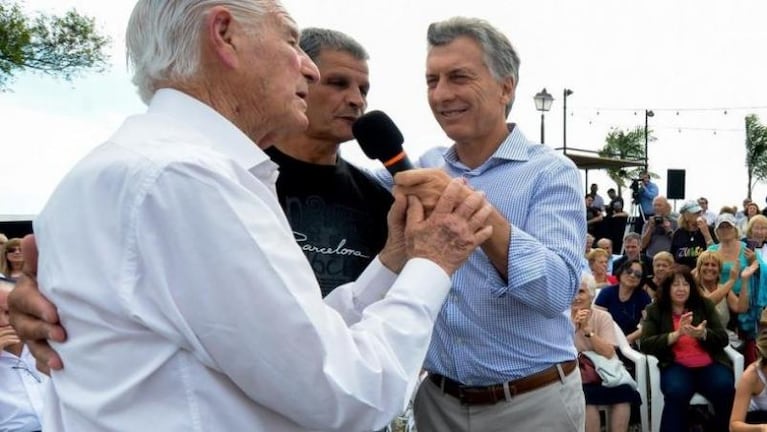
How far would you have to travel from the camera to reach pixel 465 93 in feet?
7.98

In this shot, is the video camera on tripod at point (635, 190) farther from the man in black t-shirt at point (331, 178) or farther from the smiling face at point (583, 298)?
the man in black t-shirt at point (331, 178)

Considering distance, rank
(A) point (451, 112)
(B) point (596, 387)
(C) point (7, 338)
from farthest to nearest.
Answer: (B) point (596, 387) < (C) point (7, 338) < (A) point (451, 112)

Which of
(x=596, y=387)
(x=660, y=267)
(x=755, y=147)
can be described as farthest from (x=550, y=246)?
(x=755, y=147)

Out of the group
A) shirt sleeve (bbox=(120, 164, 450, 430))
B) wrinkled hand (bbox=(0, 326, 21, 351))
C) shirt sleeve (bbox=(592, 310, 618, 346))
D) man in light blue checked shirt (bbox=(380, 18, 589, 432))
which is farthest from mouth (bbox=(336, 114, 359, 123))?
shirt sleeve (bbox=(592, 310, 618, 346))

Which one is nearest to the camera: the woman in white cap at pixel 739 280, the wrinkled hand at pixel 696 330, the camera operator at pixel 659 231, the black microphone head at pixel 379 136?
the black microphone head at pixel 379 136

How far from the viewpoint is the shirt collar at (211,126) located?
4.72 feet

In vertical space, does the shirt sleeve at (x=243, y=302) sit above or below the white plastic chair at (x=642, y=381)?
above

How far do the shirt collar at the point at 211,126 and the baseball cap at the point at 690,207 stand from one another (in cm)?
1081

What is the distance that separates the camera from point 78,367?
4.62 ft

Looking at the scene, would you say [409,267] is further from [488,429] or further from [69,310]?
[488,429]

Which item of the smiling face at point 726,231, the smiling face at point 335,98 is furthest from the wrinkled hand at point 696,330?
the smiling face at point 335,98

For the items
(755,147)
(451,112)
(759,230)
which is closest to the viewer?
(451,112)

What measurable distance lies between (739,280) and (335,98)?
730cm

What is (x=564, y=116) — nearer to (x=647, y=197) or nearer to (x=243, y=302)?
(x=647, y=197)
